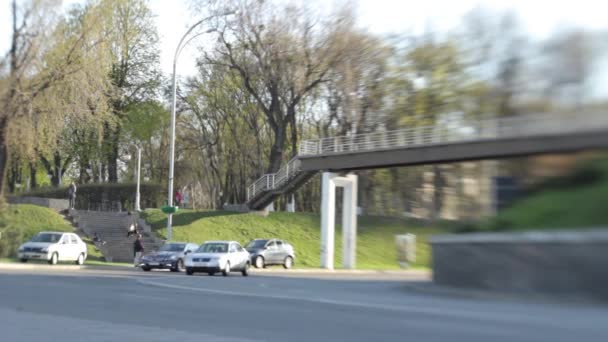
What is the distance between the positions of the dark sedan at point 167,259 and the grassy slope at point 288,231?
10767 millimetres

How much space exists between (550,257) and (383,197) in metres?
31.7

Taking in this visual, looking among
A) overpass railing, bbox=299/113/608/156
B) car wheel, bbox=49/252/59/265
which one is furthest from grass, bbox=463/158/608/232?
car wheel, bbox=49/252/59/265

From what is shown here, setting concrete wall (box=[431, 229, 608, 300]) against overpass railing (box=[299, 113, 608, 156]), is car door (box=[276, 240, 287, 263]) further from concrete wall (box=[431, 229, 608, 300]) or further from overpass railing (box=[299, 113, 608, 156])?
concrete wall (box=[431, 229, 608, 300])

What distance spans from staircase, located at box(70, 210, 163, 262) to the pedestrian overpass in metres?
9.19

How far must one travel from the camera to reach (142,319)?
13789 millimetres

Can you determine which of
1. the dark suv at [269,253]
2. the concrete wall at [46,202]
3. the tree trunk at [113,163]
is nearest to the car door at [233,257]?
the dark suv at [269,253]

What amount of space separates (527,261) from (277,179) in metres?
38.0

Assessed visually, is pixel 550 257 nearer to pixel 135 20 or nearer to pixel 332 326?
pixel 332 326

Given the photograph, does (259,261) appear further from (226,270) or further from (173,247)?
(226,270)

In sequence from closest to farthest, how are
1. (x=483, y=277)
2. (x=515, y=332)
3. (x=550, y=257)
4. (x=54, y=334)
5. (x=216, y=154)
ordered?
(x=54, y=334), (x=515, y=332), (x=550, y=257), (x=483, y=277), (x=216, y=154)

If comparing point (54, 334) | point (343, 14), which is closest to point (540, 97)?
point (343, 14)

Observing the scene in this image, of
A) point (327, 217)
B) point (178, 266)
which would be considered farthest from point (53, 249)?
point (327, 217)

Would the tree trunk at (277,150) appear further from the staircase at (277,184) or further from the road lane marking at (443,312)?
the road lane marking at (443,312)

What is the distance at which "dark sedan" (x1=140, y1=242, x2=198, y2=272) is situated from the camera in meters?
37.9
